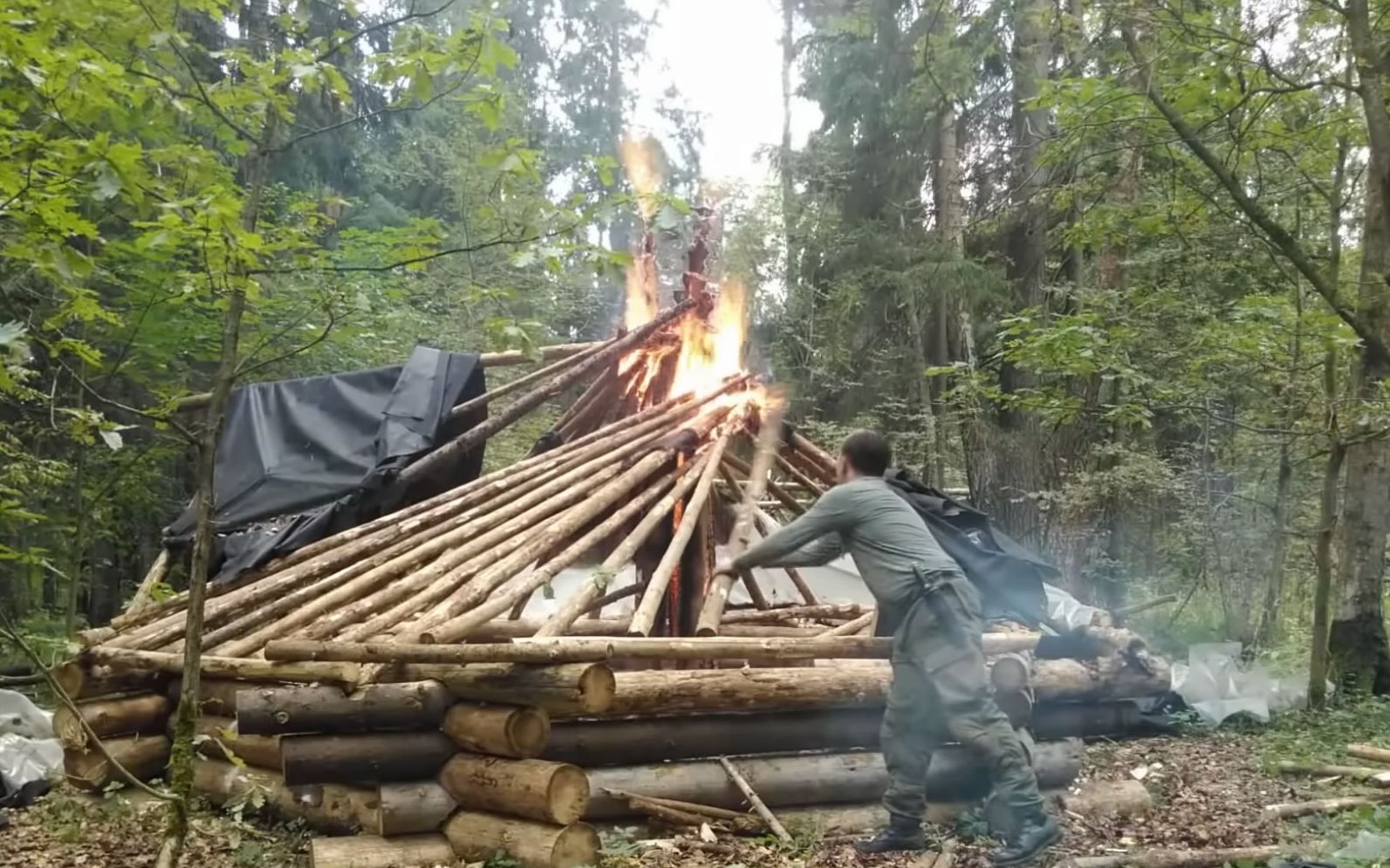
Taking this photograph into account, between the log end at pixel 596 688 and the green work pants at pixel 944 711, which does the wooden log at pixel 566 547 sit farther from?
the green work pants at pixel 944 711

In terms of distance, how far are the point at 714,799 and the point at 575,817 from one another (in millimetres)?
1124

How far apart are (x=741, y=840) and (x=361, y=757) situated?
7.13 feet

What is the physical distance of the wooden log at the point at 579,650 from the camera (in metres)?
5.17

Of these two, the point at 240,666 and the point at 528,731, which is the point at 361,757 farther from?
the point at 528,731

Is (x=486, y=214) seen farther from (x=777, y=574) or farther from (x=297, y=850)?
(x=777, y=574)

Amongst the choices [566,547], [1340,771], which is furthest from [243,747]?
[1340,771]

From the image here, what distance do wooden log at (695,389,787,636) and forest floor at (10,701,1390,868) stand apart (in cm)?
128

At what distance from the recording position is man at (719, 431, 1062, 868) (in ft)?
17.3

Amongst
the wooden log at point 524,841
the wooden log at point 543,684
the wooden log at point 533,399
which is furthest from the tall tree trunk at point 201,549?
the wooden log at point 533,399

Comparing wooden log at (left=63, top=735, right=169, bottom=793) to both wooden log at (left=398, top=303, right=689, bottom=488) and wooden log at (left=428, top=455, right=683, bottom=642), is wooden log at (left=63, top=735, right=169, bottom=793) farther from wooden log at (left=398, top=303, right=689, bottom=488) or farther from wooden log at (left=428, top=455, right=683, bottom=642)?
wooden log at (left=428, top=455, right=683, bottom=642)

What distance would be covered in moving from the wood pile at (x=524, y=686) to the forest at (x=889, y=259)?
4.93 feet

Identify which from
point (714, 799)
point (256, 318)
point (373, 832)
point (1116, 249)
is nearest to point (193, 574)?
point (373, 832)

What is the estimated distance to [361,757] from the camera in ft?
18.6

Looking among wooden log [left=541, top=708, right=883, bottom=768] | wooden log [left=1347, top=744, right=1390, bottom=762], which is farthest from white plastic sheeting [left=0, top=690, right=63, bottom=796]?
wooden log [left=1347, top=744, right=1390, bottom=762]
